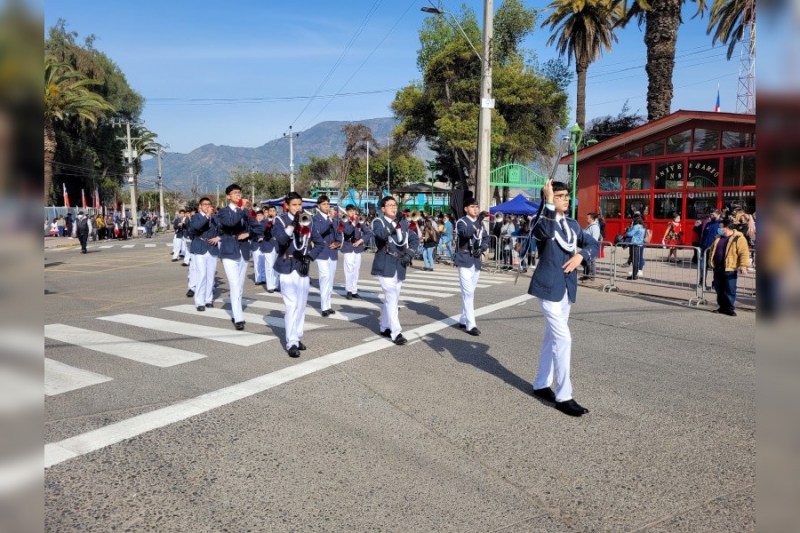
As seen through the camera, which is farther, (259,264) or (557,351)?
(259,264)

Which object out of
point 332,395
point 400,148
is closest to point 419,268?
point 332,395

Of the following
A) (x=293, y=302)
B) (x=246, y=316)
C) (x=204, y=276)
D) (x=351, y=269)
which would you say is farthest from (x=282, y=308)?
(x=293, y=302)

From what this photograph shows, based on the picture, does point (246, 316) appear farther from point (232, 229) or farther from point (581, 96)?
point (581, 96)

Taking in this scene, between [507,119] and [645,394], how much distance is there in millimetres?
33074

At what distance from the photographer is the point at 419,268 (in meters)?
19.7

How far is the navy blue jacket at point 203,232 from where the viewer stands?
11.2 meters

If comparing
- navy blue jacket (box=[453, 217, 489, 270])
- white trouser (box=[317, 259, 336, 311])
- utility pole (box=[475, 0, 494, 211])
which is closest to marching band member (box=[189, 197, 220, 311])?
white trouser (box=[317, 259, 336, 311])

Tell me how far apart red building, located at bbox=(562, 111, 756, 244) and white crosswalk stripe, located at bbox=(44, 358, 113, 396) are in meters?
19.5

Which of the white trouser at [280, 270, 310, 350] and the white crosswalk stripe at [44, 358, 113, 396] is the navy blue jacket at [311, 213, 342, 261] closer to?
the white trouser at [280, 270, 310, 350]

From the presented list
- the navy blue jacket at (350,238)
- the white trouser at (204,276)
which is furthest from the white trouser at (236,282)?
the navy blue jacket at (350,238)

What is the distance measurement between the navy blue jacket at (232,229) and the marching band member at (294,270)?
2.08m

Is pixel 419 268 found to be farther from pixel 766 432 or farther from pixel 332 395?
pixel 766 432

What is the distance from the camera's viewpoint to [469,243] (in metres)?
9.47

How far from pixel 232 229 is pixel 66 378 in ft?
13.0
